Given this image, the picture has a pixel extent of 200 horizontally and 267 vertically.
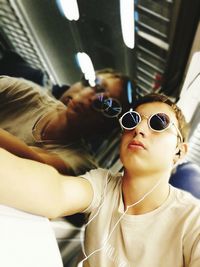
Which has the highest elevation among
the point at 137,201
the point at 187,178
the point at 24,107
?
the point at 24,107

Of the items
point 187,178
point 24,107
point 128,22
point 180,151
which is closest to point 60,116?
point 24,107

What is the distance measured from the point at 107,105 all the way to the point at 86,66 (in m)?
0.24

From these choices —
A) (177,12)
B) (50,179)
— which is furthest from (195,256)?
(177,12)

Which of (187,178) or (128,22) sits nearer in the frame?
(128,22)

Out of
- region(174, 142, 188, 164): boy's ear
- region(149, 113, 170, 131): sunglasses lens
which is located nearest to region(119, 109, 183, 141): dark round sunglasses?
region(149, 113, 170, 131): sunglasses lens

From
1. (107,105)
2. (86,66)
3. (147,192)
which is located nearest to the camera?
(147,192)

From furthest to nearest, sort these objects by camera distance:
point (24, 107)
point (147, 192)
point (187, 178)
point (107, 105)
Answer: point (187, 178), point (107, 105), point (147, 192), point (24, 107)

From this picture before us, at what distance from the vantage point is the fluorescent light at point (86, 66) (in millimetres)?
1323

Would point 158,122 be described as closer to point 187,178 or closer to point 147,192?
point 147,192

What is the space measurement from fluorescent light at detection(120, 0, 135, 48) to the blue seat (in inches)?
38.0

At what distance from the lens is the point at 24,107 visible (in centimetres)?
108

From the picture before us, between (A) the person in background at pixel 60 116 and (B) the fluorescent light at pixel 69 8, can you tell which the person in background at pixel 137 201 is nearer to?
(A) the person in background at pixel 60 116

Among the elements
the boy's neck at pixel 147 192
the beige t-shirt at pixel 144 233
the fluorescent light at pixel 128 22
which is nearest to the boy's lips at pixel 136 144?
the boy's neck at pixel 147 192

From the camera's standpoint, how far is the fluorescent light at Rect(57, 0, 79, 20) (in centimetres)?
114
